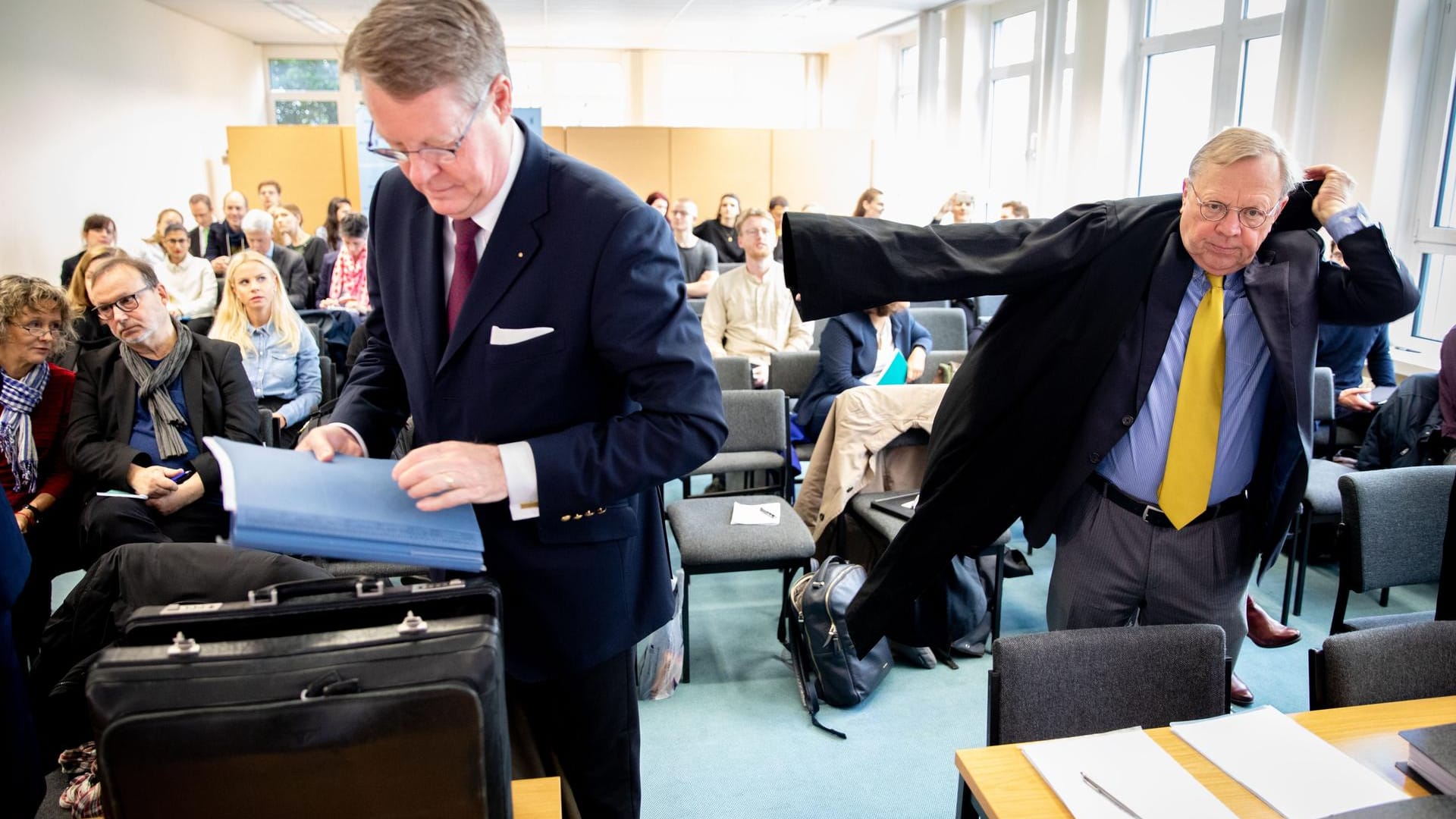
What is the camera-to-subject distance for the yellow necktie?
1905 millimetres

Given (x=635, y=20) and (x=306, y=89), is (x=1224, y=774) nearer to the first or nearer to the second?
(x=635, y=20)

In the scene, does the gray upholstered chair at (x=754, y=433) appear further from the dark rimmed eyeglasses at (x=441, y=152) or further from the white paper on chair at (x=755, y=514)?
the dark rimmed eyeglasses at (x=441, y=152)

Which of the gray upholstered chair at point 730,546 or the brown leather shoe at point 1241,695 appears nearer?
the brown leather shoe at point 1241,695

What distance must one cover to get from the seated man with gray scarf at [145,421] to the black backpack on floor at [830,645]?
1.98m

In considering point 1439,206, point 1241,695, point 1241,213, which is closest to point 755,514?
point 1241,695

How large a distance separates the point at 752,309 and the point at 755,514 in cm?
226

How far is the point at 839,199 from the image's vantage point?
12742 millimetres

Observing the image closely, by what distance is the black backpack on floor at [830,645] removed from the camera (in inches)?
117

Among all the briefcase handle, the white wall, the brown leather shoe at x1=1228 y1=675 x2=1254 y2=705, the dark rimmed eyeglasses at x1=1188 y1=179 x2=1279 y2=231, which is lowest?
the brown leather shoe at x1=1228 y1=675 x2=1254 y2=705

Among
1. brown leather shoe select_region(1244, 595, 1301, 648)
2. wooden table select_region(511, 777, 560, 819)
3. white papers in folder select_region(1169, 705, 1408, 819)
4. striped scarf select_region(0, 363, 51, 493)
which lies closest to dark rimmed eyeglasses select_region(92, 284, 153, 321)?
striped scarf select_region(0, 363, 51, 493)

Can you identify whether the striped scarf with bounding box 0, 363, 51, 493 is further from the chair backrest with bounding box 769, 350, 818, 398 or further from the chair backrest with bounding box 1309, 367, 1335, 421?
the chair backrest with bounding box 1309, 367, 1335, 421

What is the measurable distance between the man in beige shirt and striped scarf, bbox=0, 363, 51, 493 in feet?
10.4

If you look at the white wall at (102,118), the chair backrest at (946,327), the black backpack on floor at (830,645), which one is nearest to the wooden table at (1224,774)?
the black backpack on floor at (830,645)

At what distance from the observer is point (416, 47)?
1.05 meters
